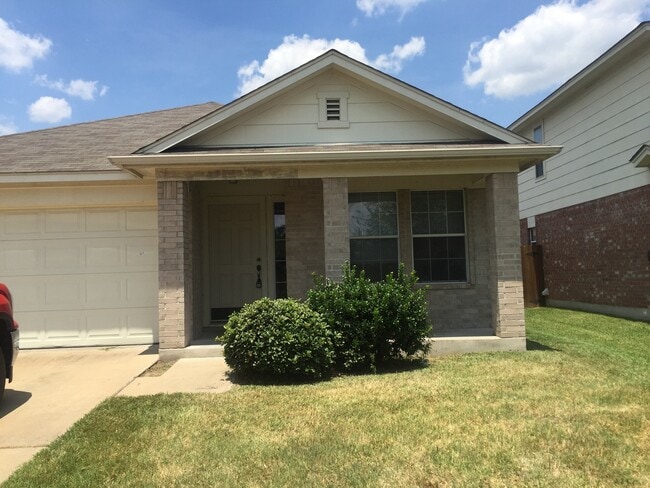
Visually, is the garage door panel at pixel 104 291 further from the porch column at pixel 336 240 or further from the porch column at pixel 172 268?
the porch column at pixel 336 240

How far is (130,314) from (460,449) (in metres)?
6.57

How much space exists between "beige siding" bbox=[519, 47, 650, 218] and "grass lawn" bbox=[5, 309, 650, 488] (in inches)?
278

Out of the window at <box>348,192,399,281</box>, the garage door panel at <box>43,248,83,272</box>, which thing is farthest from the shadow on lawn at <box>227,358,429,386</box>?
the garage door panel at <box>43,248,83,272</box>

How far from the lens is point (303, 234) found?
9680 mm

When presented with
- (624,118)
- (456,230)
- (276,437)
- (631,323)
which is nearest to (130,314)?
(276,437)

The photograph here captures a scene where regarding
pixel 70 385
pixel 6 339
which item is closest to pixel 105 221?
pixel 70 385

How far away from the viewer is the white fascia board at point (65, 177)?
848 centimetres

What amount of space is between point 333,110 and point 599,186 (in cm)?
795

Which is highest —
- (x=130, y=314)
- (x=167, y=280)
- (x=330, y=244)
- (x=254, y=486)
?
(x=330, y=244)

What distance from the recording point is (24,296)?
346 inches

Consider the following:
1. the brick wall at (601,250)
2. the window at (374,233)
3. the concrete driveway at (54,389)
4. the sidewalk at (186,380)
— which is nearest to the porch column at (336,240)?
the window at (374,233)

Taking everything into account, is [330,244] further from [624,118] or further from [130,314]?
[624,118]

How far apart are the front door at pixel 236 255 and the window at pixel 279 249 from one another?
231 mm

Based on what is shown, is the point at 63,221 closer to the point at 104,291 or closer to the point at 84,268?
the point at 84,268
